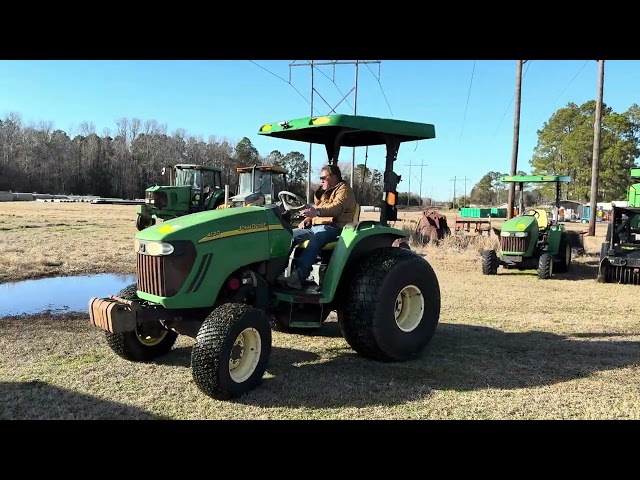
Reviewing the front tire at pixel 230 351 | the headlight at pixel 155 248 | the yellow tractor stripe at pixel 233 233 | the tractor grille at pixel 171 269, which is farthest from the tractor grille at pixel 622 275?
the headlight at pixel 155 248

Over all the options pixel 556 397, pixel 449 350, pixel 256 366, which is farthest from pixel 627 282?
pixel 256 366

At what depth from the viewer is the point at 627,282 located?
11.0 meters

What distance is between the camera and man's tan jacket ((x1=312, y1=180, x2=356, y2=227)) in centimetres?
542

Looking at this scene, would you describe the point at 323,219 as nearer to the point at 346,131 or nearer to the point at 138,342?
the point at 346,131

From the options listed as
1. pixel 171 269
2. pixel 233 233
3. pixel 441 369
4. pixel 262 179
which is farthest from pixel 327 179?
pixel 262 179

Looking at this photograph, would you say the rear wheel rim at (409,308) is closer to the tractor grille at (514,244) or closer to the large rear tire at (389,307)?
the large rear tire at (389,307)

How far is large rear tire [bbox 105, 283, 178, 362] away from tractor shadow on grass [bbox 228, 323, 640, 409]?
3.45ft

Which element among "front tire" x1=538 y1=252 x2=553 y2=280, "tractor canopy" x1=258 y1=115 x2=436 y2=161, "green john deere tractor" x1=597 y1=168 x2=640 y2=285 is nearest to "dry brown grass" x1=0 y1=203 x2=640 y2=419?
"tractor canopy" x1=258 y1=115 x2=436 y2=161

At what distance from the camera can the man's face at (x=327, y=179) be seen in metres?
5.66

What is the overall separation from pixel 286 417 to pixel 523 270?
10710mm

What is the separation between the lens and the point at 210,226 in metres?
4.50

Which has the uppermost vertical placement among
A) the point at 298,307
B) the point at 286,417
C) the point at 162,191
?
the point at 162,191

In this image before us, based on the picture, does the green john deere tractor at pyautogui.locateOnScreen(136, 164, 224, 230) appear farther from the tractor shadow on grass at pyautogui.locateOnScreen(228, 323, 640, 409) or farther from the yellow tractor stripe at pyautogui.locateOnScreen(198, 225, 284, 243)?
the yellow tractor stripe at pyautogui.locateOnScreen(198, 225, 284, 243)
